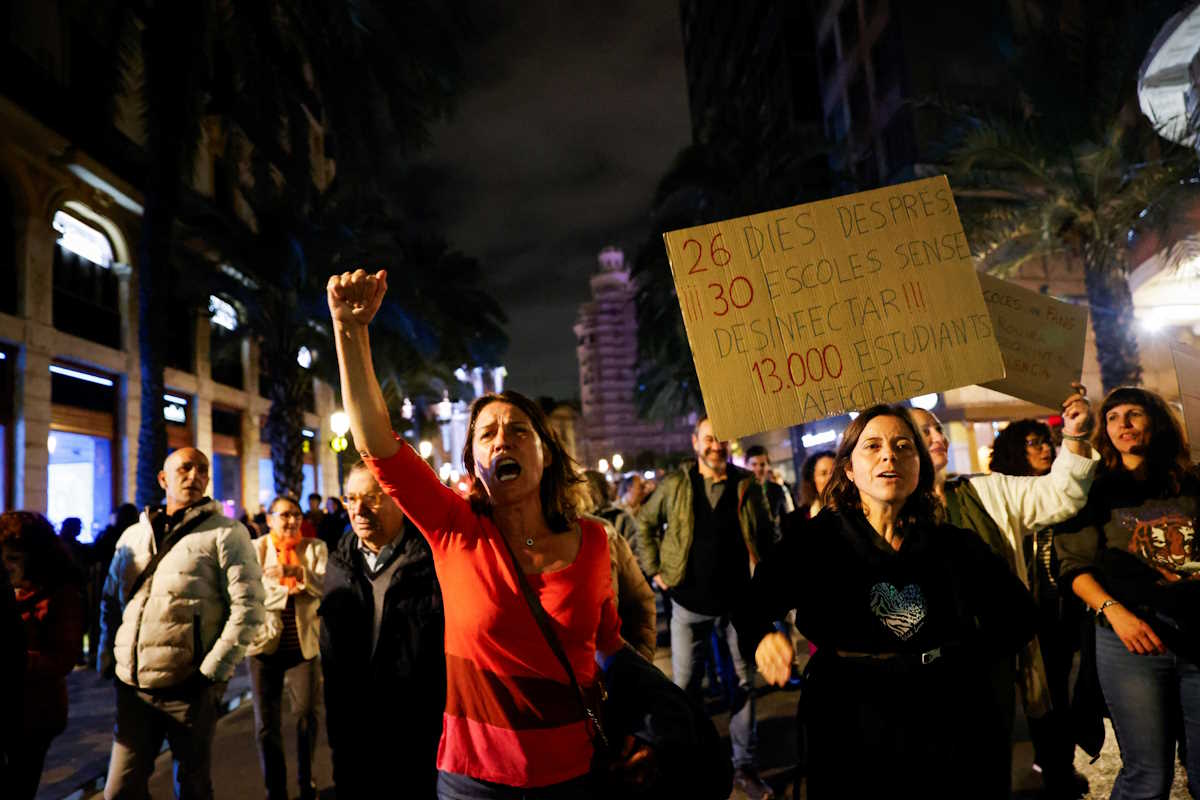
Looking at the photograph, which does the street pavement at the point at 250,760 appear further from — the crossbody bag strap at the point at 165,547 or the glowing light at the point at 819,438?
the glowing light at the point at 819,438

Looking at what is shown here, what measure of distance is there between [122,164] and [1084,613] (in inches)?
797

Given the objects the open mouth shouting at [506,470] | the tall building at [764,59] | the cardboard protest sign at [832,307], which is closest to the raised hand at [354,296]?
the open mouth shouting at [506,470]

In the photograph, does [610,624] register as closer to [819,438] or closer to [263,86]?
[263,86]

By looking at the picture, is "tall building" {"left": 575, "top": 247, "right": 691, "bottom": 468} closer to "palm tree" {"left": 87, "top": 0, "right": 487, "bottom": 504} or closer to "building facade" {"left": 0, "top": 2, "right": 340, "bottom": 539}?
"building facade" {"left": 0, "top": 2, "right": 340, "bottom": 539}

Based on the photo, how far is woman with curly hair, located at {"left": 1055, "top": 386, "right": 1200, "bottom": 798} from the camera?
302 cm

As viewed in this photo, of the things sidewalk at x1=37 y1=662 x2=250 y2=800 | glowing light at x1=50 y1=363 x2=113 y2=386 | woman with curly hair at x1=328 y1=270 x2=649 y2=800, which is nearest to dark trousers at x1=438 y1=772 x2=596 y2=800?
woman with curly hair at x1=328 y1=270 x2=649 y2=800

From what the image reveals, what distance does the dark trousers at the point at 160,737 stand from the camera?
3744mm

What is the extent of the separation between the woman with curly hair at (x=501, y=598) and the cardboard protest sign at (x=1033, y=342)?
2.12m

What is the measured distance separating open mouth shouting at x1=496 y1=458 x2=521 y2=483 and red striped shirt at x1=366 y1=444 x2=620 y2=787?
146 millimetres

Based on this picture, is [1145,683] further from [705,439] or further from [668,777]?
[705,439]

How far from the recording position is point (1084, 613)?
349 centimetres

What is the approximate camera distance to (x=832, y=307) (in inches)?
120

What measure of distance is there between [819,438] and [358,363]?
26928 millimetres

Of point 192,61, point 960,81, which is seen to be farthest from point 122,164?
point 960,81
